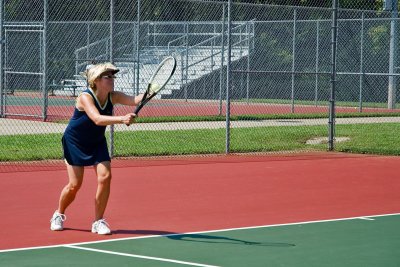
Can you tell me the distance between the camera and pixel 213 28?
3681 cm

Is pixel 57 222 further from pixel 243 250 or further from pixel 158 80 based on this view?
pixel 243 250

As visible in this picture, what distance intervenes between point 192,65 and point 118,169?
58.0ft

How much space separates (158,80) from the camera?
9.96 metres

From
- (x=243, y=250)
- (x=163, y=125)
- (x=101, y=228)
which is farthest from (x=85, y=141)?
(x=163, y=125)

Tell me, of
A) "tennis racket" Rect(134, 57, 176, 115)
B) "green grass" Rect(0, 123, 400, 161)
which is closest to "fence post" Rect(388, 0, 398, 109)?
"green grass" Rect(0, 123, 400, 161)

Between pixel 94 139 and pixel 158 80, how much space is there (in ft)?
2.85

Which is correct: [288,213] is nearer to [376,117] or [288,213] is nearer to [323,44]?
[376,117]

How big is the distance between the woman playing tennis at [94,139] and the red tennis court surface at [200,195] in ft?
0.90

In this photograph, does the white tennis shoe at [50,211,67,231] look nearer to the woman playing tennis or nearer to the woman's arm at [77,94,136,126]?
the woman playing tennis

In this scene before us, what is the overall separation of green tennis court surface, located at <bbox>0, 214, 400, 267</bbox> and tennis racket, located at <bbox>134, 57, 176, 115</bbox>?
1.22 meters

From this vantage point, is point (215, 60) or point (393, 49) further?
point (215, 60)

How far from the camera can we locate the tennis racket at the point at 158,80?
9156mm

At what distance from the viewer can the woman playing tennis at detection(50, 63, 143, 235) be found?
9.48m

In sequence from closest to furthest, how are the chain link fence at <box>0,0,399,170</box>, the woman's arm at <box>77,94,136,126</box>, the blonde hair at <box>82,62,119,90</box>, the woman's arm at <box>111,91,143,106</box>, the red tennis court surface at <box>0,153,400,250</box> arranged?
the woman's arm at <box>77,94,136,126</box>, the blonde hair at <box>82,62,119,90</box>, the woman's arm at <box>111,91,143,106</box>, the red tennis court surface at <box>0,153,400,250</box>, the chain link fence at <box>0,0,399,170</box>
